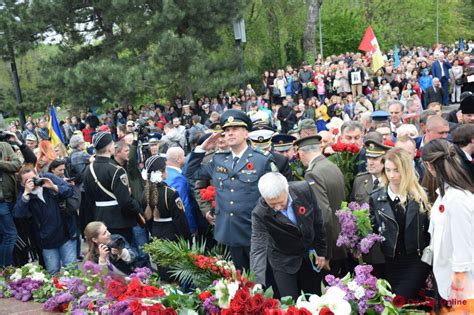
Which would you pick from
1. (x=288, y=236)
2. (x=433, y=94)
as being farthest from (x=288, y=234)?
(x=433, y=94)

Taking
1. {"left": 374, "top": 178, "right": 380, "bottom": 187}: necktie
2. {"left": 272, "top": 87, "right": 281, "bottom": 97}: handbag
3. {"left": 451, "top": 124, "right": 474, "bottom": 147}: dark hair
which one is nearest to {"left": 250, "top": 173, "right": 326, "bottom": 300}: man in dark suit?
{"left": 374, "top": 178, "right": 380, "bottom": 187}: necktie

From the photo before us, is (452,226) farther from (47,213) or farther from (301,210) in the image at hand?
(47,213)

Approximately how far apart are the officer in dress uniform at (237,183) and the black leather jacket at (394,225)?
1095 millimetres

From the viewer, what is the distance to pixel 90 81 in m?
19.8

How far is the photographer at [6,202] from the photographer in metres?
6.96

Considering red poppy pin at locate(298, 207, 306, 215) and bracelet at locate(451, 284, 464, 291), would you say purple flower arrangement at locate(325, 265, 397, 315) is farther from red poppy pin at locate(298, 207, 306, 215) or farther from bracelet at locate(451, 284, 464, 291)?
red poppy pin at locate(298, 207, 306, 215)

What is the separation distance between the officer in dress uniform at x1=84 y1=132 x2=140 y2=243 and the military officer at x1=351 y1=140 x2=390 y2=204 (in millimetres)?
2632

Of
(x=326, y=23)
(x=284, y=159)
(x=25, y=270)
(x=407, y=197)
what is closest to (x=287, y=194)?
(x=407, y=197)

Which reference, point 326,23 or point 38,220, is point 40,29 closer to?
point 38,220

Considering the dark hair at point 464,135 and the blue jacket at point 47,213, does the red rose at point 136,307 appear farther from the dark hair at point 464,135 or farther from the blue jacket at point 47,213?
the blue jacket at point 47,213

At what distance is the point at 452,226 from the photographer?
11.7 feet

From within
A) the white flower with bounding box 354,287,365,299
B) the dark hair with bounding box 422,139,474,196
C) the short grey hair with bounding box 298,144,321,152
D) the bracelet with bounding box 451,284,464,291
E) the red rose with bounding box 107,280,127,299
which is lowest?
the bracelet with bounding box 451,284,464,291

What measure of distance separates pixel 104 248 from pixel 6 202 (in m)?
2.39

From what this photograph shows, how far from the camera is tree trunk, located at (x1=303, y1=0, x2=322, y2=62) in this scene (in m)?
29.7
